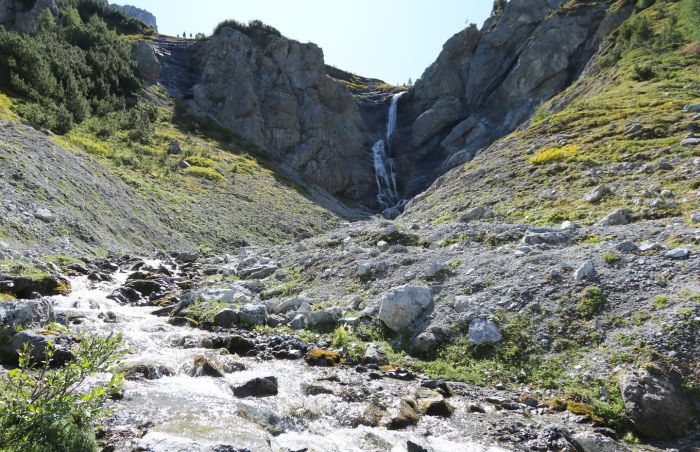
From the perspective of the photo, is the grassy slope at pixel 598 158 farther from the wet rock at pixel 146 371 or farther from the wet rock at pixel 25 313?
the wet rock at pixel 25 313

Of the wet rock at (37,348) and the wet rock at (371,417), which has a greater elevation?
the wet rock at (371,417)

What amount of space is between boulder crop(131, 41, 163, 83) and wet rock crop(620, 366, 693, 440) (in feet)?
292

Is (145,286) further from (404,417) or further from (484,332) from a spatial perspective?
(404,417)

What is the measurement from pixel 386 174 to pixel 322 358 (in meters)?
79.6

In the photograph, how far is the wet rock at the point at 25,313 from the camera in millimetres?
11216

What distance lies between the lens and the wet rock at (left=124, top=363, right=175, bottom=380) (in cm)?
1084

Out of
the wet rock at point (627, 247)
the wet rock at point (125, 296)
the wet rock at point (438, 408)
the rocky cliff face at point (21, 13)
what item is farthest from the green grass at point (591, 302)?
the rocky cliff face at point (21, 13)

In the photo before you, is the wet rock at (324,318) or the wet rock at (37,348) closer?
the wet rock at (37,348)

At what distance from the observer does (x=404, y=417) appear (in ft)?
30.8

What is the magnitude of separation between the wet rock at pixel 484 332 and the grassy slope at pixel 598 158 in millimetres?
10426

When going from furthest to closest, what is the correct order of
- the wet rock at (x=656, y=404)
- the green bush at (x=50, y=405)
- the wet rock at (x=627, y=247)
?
the wet rock at (x=627, y=247)
the wet rock at (x=656, y=404)
the green bush at (x=50, y=405)

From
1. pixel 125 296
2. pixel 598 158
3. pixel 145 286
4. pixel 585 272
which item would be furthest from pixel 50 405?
pixel 598 158

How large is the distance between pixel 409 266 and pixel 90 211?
886 inches

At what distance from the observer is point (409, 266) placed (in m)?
18.3
